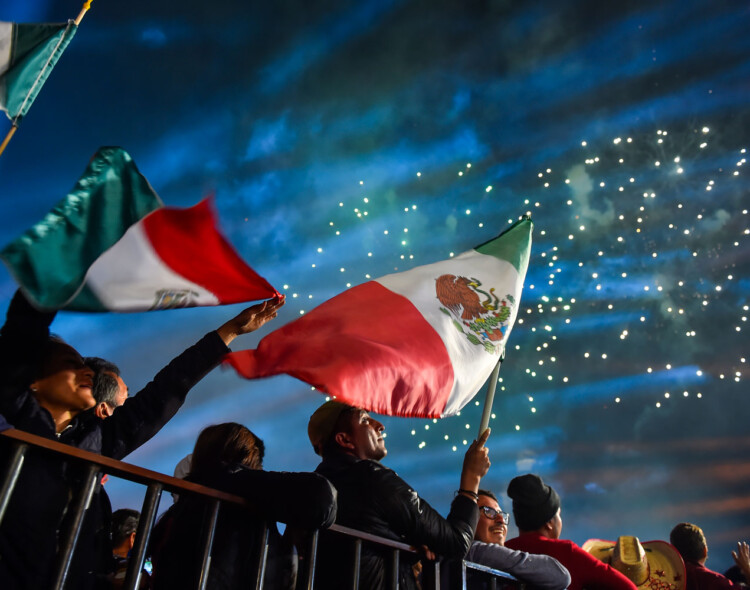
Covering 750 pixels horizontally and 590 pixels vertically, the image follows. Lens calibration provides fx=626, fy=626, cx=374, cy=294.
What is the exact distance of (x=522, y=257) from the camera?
14.8 feet

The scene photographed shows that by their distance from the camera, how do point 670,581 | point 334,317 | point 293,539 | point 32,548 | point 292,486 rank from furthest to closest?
point 670,581 → point 334,317 → point 293,539 → point 292,486 → point 32,548

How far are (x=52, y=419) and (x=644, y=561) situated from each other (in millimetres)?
3466

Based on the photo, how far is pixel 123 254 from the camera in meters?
2.70

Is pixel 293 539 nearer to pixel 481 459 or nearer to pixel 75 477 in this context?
pixel 75 477

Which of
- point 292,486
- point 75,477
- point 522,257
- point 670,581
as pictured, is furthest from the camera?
point 522,257

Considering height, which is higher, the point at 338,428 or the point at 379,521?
Result: the point at 338,428

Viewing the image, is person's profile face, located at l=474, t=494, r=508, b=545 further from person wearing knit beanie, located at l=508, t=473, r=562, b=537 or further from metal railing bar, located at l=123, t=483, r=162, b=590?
metal railing bar, located at l=123, t=483, r=162, b=590

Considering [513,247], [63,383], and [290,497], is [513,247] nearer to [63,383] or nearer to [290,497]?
[290,497]

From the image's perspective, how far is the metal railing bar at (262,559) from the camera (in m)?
2.11

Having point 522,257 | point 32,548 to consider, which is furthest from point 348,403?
point 522,257

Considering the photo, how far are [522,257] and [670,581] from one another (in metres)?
2.37

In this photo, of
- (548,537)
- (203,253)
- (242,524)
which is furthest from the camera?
(548,537)

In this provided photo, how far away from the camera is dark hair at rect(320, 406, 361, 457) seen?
2.92 meters

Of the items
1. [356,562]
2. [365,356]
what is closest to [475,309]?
[365,356]
